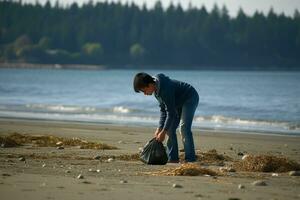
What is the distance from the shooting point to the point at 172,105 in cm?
1102

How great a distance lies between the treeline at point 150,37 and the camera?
16125cm

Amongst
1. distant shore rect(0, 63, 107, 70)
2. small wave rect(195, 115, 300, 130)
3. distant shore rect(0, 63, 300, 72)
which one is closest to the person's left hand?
small wave rect(195, 115, 300, 130)

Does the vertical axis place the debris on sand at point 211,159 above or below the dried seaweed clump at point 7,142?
below

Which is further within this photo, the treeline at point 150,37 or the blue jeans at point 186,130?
the treeline at point 150,37

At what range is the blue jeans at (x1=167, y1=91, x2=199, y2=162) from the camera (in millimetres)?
11453

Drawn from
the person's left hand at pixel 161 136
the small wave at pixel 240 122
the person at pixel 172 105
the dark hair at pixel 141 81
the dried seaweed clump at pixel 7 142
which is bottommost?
the dried seaweed clump at pixel 7 142

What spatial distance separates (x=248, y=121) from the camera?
90.7 feet

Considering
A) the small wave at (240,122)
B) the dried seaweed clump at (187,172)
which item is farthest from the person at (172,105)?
the small wave at (240,122)

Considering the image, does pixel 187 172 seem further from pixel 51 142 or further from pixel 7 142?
pixel 51 142

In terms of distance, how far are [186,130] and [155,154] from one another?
2.32 feet

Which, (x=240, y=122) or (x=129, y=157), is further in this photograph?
(x=240, y=122)

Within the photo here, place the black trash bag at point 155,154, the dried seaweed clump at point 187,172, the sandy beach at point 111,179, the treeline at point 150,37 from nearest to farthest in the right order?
the sandy beach at point 111,179
the dried seaweed clump at point 187,172
the black trash bag at point 155,154
the treeline at point 150,37

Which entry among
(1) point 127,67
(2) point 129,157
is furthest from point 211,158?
(1) point 127,67

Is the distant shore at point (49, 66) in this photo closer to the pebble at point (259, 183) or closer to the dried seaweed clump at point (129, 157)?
the dried seaweed clump at point (129, 157)
